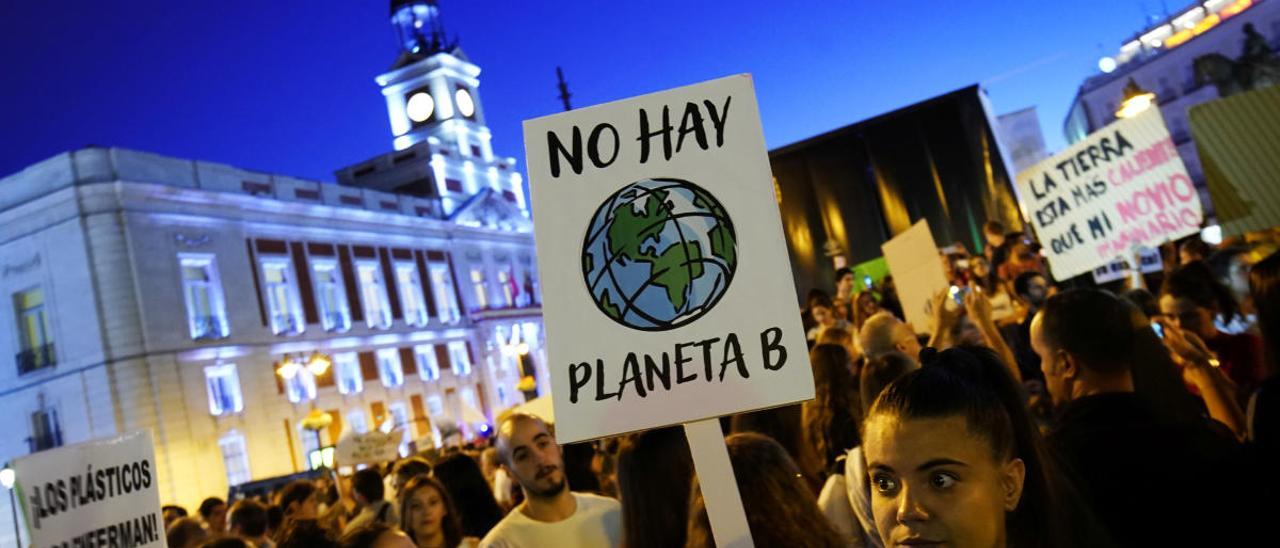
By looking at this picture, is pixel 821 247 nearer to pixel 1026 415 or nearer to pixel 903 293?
pixel 903 293

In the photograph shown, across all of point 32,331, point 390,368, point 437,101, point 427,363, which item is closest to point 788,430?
point 32,331

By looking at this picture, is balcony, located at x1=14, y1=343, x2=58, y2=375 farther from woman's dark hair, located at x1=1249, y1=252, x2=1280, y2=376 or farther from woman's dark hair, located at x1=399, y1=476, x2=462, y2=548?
woman's dark hair, located at x1=1249, y1=252, x2=1280, y2=376

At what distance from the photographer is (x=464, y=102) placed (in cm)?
5606

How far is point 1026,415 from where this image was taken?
2301mm

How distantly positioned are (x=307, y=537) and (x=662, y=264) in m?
1.75

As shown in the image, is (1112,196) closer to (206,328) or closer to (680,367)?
(680,367)

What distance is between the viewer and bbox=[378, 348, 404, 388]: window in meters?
40.5

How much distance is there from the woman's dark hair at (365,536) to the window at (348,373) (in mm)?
35502

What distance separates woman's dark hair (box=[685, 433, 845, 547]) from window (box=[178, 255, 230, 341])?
32163mm

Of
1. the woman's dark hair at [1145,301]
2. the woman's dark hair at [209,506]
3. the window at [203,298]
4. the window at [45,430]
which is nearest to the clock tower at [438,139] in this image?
the window at [203,298]

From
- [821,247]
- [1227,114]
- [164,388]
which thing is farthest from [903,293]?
[164,388]

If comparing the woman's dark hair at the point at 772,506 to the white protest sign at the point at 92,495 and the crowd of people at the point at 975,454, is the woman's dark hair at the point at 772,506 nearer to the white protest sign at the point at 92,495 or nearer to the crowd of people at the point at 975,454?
the crowd of people at the point at 975,454

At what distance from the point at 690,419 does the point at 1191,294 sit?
10.5 feet

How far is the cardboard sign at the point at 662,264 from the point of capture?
266cm
